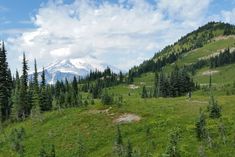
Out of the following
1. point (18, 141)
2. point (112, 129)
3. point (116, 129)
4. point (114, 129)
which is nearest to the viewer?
point (116, 129)

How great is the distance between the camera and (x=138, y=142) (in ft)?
196

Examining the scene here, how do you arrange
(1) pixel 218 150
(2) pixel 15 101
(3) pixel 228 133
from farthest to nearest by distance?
(2) pixel 15 101, (3) pixel 228 133, (1) pixel 218 150

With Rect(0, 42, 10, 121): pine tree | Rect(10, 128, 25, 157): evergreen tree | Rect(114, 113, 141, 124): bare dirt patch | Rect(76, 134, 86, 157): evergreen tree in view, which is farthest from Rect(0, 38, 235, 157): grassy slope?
Rect(0, 42, 10, 121): pine tree

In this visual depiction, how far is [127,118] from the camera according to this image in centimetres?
7512

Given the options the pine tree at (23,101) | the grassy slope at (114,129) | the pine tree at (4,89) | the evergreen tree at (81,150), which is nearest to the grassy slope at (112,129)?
the grassy slope at (114,129)

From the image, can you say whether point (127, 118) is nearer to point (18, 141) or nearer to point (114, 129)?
point (114, 129)

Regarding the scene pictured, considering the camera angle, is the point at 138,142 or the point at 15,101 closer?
the point at 138,142

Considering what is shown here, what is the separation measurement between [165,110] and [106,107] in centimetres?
1351

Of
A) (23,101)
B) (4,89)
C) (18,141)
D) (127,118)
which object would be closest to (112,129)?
(127,118)

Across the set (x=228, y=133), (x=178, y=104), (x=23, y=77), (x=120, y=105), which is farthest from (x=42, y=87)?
(x=228, y=133)

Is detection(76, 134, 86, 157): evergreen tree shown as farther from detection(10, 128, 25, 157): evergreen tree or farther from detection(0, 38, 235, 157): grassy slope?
detection(10, 128, 25, 157): evergreen tree

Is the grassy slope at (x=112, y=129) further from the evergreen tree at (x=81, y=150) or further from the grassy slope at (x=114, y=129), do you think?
the evergreen tree at (x=81, y=150)

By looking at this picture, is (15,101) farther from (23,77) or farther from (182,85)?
(182,85)

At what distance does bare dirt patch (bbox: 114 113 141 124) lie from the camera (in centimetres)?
7305
